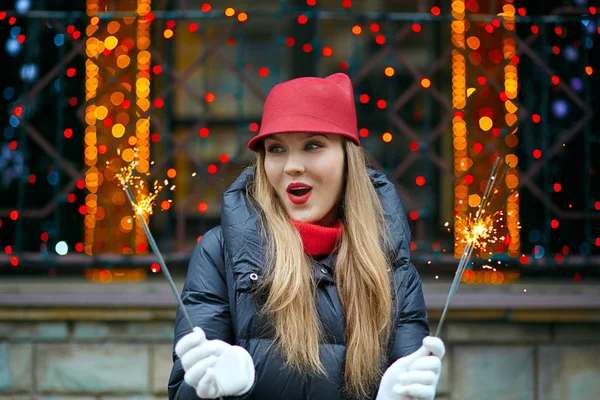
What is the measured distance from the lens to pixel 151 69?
16.3 feet

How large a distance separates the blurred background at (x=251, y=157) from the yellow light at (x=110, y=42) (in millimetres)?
15

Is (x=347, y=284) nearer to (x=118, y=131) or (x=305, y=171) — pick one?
(x=305, y=171)

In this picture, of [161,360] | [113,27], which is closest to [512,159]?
[161,360]

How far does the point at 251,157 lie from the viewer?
3.89 metres

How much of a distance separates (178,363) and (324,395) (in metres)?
0.42

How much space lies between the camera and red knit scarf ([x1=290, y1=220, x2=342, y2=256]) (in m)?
2.37

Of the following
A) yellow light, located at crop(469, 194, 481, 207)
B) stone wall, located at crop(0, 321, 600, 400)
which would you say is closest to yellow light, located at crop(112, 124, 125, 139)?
stone wall, located at crop(0, 321, 600, 400)

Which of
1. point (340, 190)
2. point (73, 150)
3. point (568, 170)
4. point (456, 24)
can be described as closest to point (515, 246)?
point (568, 170)

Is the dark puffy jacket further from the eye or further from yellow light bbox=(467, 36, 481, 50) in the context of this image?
yellow light bbox=(467, 36, 481, 50)

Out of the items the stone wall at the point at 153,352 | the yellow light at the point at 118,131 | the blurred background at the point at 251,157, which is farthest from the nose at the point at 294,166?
the yellow light at the point at 118,131

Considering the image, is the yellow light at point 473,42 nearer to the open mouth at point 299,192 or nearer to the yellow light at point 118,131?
the yellow light at point 118,131

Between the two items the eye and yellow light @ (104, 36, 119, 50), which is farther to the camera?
yellow light @ (104, 36, 119, 50)

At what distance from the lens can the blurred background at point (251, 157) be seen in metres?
4.21

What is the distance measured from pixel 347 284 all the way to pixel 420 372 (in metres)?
0.35
